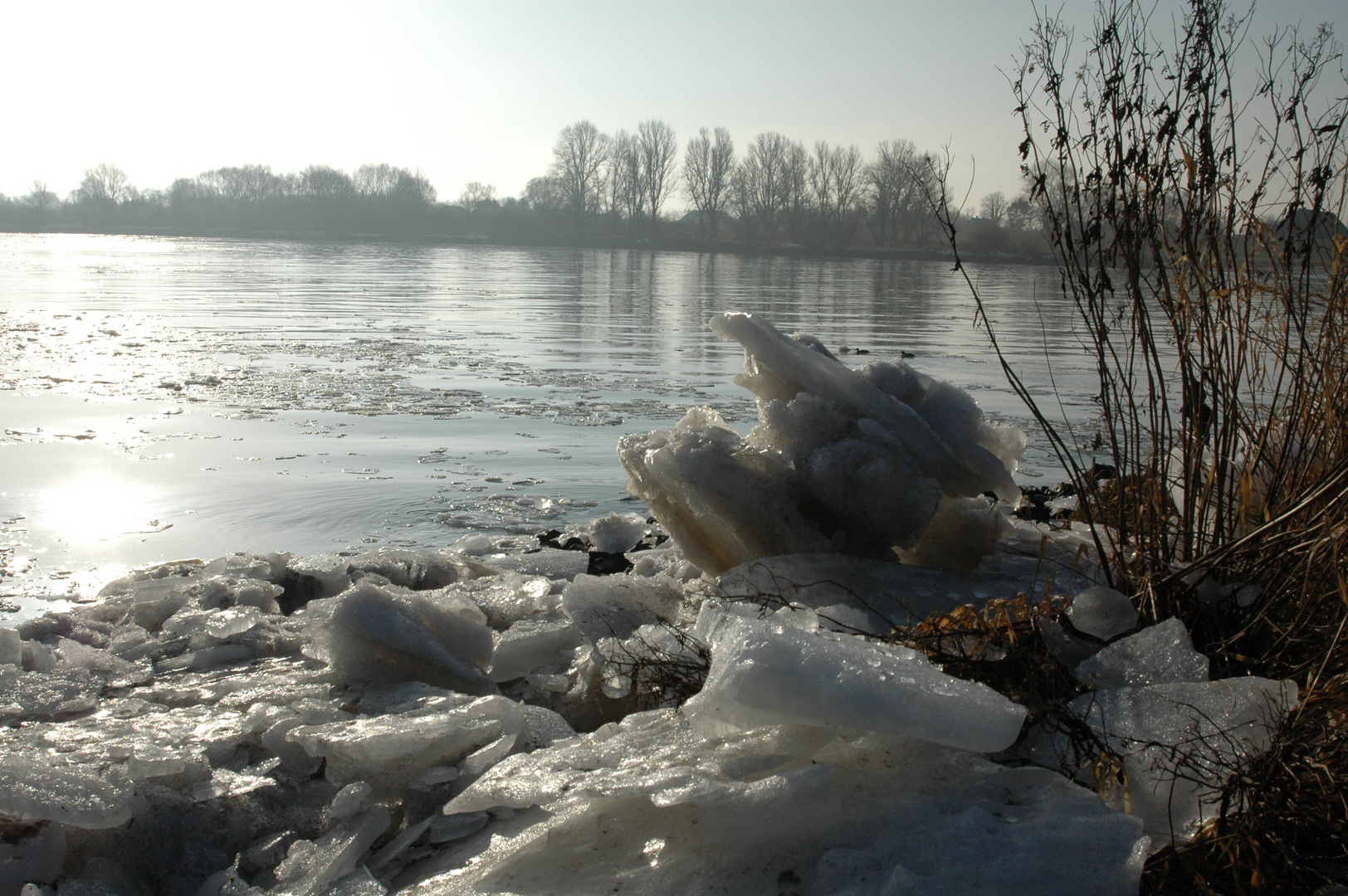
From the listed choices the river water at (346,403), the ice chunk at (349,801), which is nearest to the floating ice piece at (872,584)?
the ice chunk at (349,801)

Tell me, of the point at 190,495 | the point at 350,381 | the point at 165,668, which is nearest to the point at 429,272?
the point at 350,381

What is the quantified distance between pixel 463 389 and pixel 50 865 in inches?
268

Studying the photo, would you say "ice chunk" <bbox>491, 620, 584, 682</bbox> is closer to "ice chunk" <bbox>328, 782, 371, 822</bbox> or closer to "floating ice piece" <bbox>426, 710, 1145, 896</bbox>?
"ice chunk" <bbox>328, 782, 371, 822</bbox>

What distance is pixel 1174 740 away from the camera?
2.09 m

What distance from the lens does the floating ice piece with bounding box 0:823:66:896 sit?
2008 mm

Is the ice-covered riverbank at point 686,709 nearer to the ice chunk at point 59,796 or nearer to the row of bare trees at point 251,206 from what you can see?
the ice chunk at point 59,796

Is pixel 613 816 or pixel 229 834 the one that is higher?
pixel 613 816

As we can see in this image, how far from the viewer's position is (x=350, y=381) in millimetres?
8828

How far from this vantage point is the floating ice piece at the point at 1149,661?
2365 millimetres

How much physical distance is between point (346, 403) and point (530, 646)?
526cm

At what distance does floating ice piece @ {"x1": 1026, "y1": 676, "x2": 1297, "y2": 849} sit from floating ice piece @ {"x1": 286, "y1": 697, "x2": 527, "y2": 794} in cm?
152

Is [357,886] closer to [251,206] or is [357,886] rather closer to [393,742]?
[393,742]

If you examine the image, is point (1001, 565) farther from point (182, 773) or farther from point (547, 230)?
point (547, 230)

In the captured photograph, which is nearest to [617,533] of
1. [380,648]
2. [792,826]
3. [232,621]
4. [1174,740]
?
[380,648]
